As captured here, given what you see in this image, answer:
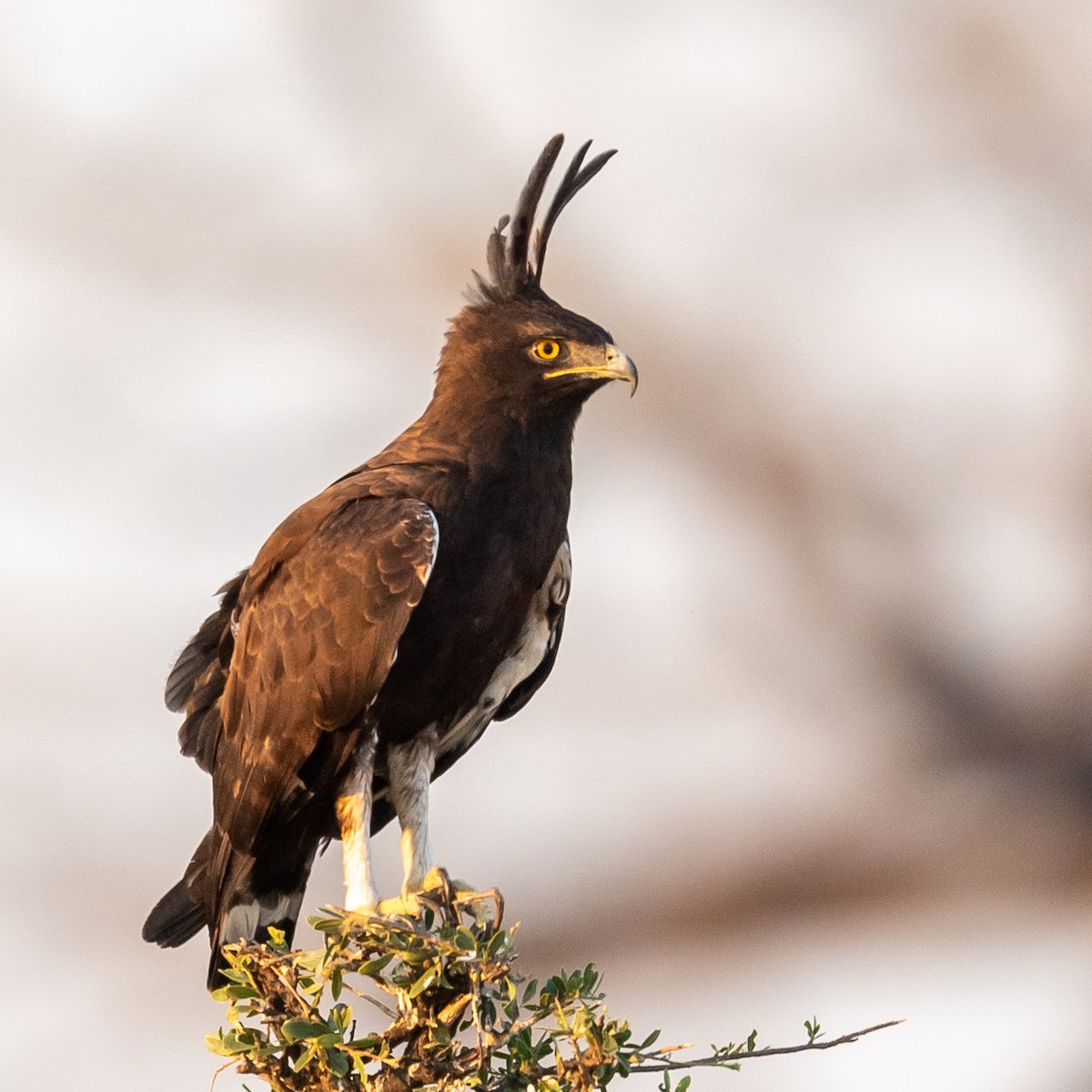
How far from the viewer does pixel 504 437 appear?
5.73 meters

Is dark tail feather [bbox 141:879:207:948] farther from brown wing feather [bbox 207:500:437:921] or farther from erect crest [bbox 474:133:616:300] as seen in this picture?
erect crest [bbox 474:133:616:300]

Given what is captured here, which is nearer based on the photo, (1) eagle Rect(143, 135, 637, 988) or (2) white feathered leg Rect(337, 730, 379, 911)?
(2) white feathered leg Rect(337, 730, 379, 911)

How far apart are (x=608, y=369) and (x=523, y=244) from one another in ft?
2.65

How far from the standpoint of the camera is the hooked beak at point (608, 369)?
5629mm

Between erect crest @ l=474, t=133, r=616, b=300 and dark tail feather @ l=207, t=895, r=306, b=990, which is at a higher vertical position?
erect crest @ l=474, t=133, r=616, b=300

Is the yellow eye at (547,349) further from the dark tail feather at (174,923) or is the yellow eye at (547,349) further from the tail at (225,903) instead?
the dark tail feather at (174,923)

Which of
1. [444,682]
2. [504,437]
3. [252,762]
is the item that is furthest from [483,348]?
[252,762]

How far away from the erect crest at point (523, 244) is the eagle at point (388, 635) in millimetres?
69

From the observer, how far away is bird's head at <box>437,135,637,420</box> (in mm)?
5887

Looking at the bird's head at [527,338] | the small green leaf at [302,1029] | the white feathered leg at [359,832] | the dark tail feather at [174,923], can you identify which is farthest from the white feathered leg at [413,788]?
the small green leaf at [302,1029]

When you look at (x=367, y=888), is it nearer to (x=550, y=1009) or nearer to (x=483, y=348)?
(x=550, y=1009)

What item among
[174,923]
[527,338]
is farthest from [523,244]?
[174,923]

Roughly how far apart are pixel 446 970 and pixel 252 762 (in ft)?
5.65

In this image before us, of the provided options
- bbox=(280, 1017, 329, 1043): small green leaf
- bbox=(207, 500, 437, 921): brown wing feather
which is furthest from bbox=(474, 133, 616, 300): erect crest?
bbox=(280, 1017, 329, 1043): small green leaf
